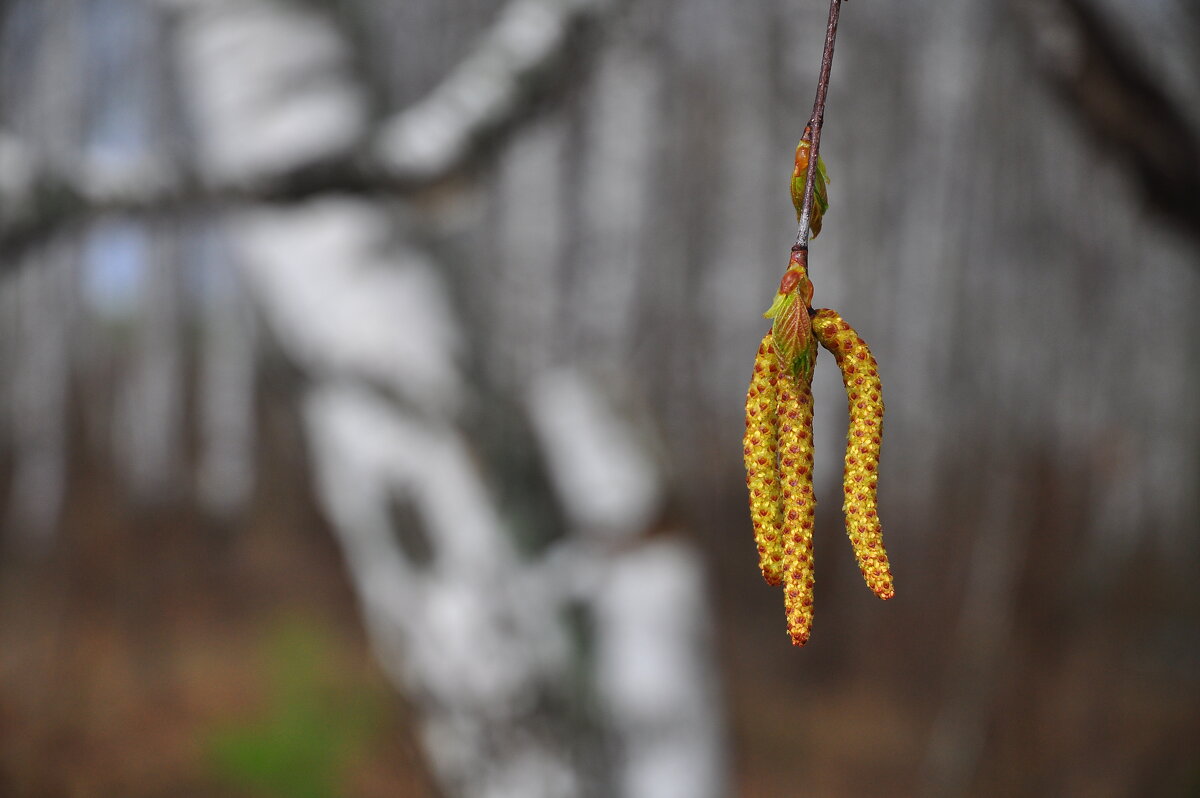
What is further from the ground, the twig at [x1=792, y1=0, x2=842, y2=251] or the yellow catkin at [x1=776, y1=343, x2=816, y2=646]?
the twig at [x1=792, y1=0, x2=842, y2=251]

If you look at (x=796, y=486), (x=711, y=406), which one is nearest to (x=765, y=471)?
(x=796, y=486)

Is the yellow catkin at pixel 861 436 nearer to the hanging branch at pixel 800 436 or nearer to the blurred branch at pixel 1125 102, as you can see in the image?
the hanging branch at pixel 800 436

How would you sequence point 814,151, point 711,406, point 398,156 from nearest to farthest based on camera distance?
point 814,151 → point 398,156 → point 711,406

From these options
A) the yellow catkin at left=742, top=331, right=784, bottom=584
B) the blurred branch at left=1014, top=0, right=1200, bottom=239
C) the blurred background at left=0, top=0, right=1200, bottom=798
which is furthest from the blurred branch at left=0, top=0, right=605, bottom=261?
the yellow catkin at left=742, top=331, right=784, bottom=584

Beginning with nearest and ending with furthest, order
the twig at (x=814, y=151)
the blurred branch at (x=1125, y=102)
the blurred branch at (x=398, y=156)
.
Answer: the twig at (x=814, y=151) → the blurred branch at (x=1125, y=102) → the blurred branch at (x=398, y=156)

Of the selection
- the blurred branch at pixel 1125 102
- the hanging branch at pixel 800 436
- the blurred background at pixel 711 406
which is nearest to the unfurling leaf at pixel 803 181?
the hanging branch at pixel 800 436

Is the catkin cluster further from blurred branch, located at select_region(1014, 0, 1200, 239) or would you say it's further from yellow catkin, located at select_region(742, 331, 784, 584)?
blurred branch, located at select_region(1014, 0, 1200, 239)

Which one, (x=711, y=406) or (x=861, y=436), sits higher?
(x=711, y=406)

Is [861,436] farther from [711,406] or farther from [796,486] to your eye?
[711,406]
